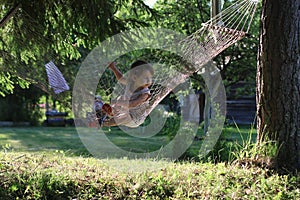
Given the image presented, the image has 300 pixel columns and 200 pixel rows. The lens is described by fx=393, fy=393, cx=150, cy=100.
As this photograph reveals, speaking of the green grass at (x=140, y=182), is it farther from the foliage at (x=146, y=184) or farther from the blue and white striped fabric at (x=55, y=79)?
the blue and white striped fabric at (x=55, y=79)

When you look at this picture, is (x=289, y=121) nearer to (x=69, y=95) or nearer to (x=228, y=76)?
(x=69, y=95)

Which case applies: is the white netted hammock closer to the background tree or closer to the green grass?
the background tree

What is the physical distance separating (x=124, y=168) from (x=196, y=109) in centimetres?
724

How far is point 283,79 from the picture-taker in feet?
9.39

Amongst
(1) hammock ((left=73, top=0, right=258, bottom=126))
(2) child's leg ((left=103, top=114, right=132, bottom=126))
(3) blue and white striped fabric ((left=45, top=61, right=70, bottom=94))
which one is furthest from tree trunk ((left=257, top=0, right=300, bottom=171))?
(3) blue and white striped fabric ((left=45, top=61, right=70, bottom=94))

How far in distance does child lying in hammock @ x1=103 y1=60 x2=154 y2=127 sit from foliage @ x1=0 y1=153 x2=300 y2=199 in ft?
1.43

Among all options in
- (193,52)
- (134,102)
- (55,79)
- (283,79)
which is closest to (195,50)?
(193,52)

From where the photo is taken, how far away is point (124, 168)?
3.26 meters

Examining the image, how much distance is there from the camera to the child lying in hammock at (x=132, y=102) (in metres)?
3.17

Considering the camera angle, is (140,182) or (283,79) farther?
(283,79)

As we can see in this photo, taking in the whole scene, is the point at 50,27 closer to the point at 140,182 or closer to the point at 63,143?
the point at 140,182

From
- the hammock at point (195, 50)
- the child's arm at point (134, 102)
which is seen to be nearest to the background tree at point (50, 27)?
the hammock at point (195, 50)

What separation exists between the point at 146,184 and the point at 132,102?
2.55ft

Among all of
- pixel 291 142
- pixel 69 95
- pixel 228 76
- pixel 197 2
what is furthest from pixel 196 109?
pixel 291 142
